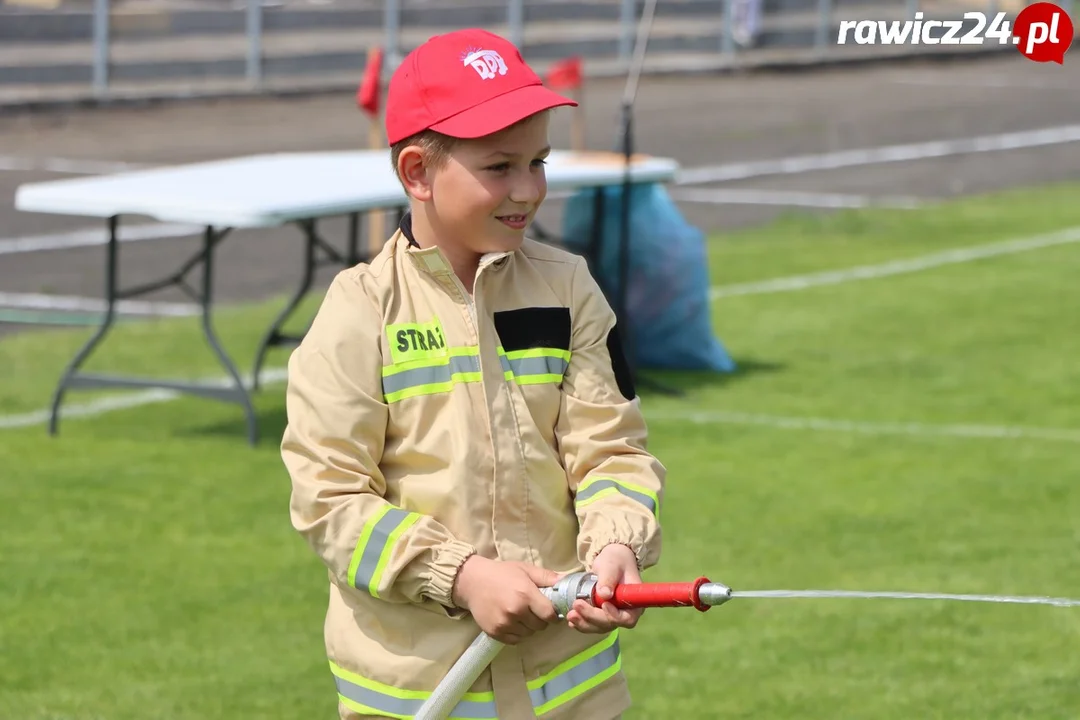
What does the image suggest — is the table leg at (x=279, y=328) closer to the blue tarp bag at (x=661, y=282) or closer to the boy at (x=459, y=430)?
the blue tarp bag at (x=661, y=282)

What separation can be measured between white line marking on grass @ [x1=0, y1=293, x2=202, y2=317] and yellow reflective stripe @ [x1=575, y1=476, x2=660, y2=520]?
8.30m

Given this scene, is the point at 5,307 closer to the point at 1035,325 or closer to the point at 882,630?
the point at 1035,325

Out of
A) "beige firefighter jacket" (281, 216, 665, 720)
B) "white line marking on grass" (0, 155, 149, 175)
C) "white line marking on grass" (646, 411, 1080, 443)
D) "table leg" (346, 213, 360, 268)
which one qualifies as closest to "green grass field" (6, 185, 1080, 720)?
"white line marking on grass" (646, 411, 1080, 443)

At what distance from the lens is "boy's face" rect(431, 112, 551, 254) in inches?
127

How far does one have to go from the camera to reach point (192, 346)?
10.3 metres

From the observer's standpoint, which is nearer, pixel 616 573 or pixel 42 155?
pixel 616 573

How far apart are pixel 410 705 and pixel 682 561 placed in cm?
335

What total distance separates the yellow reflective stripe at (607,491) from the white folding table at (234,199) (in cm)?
437

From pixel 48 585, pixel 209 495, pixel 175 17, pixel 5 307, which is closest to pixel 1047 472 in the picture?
pixel 209 495

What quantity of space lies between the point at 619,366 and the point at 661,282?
247 inches

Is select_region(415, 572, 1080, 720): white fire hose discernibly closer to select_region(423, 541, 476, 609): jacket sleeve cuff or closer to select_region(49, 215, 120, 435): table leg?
select_region(423, 541, 476, 609): jacket sleeve cuff

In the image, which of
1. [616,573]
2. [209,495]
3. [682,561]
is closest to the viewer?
[616,573]

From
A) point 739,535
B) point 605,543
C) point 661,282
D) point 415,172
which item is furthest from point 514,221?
point 661,282

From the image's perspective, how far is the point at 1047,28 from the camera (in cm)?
992
